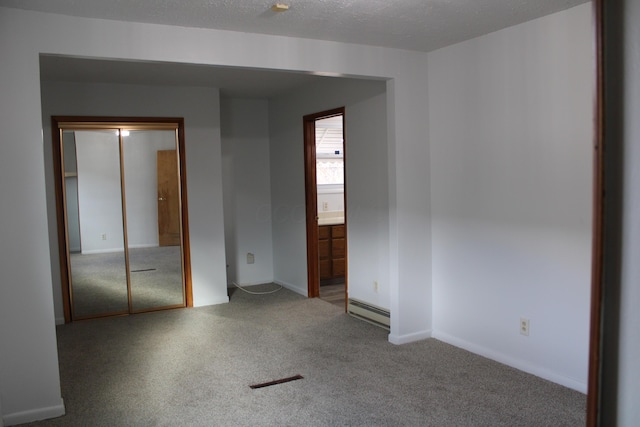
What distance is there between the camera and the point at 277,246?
6363 millimetres

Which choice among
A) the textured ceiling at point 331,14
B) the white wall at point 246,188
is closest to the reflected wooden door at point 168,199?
the white wall at point 246,188

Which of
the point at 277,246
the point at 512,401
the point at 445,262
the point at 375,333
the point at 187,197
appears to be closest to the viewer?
the point at 512,401

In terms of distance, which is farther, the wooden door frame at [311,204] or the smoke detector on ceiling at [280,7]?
the wooden door frame at [311,204]

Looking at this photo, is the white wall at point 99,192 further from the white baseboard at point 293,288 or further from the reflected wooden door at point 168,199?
the white baseboard at point 293,288

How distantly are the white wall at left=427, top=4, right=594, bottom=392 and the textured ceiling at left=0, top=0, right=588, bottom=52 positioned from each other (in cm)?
27

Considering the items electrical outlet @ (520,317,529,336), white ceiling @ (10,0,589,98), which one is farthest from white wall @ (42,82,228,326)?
electrical outlet @ (520,317,529,336)

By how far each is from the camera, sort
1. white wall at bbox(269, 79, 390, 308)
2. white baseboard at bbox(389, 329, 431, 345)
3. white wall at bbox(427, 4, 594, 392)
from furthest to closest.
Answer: white wall at bbox(269, 79, 390, 308)
white baseboard at bbox(389, 329, 431, 345)
white wall at bbox(427, 4, 594, 392)

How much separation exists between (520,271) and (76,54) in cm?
300

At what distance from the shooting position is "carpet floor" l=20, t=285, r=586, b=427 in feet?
9.59

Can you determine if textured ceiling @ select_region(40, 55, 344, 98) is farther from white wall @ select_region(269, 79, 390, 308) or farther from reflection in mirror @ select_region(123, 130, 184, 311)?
reflection in mirror @ select_region(123, 130, 184, 311)

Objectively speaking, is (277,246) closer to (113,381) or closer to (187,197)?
(187,197)

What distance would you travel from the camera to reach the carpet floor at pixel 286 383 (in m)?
2.92

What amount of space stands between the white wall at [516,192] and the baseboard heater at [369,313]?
0.51 m

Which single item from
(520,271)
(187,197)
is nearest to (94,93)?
(187,197)
